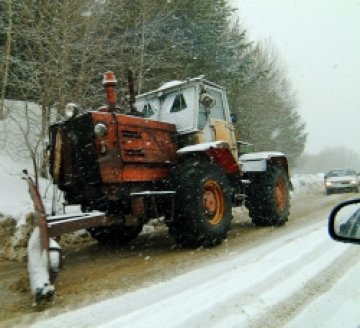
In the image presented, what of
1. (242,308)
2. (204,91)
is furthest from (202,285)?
(204,91)

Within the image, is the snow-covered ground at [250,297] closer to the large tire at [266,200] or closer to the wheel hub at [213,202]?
the wheel hub at [213,202]

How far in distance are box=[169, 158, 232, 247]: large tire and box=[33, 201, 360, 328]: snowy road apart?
868 mm

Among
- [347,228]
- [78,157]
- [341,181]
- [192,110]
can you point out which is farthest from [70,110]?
[341,181]

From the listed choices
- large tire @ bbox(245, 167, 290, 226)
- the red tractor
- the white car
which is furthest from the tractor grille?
the white car

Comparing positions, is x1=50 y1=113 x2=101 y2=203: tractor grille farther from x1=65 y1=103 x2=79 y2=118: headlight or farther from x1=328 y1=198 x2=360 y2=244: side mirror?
x1=328 y1=198 x2=360 y2=244: side mirror

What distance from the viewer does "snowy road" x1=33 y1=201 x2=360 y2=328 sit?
3.41 metres

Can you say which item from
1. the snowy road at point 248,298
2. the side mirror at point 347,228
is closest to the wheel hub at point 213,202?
the snowy road at point 248,298

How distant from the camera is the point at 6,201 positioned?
27.0 feet

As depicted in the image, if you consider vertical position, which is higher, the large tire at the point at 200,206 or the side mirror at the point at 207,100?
the side mirror at the point at 207,100

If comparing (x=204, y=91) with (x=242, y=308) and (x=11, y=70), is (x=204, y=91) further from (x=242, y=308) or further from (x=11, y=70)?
(x=11, y=70)

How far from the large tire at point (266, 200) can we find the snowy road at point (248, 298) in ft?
9.49

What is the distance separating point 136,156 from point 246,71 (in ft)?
39.2

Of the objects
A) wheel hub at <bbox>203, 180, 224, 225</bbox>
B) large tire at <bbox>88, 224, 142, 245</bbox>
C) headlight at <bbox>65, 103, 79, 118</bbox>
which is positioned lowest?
large tire at <bbox>88, 224, 142, 245</bbox>

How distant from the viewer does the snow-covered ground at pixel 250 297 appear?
342cm
